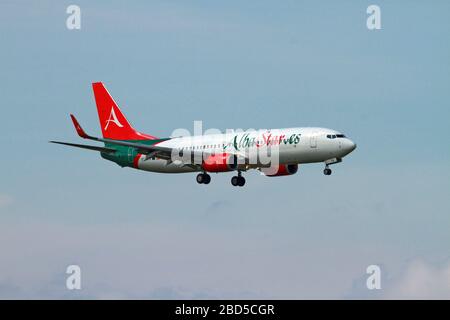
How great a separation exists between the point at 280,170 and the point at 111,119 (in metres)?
26.0

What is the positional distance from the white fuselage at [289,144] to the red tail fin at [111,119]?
15.5 m

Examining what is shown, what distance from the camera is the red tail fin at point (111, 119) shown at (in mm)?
131125

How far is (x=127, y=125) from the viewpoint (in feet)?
433

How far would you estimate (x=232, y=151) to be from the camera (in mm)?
112688

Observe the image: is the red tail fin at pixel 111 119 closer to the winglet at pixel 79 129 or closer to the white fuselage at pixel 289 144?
the white fuselage at pixel 289 144

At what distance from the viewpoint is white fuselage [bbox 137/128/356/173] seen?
10712cm

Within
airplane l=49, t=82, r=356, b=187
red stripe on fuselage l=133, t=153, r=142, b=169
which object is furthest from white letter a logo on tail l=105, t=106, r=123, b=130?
red stripe on fuselage l=133, t=153, r=142, b=169

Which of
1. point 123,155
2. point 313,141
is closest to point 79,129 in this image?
point 123,155

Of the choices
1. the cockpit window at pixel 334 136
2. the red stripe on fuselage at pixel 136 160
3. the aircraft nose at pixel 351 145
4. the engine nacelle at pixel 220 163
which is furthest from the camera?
the red stripe on fuselage at pixel 136 160

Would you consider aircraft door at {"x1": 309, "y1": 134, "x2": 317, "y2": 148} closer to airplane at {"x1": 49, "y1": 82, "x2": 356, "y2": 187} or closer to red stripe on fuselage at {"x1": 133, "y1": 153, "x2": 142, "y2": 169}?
airplane at {"x1": 49, "y1": 82, "x2": 356, "y2": 187}

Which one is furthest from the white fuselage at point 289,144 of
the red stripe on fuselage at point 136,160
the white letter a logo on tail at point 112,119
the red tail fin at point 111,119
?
the white letter a logo on tail at point 112,119

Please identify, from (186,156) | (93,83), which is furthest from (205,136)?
(93,83)

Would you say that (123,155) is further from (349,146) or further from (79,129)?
(349,146)

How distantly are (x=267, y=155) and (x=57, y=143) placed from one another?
1815cm
